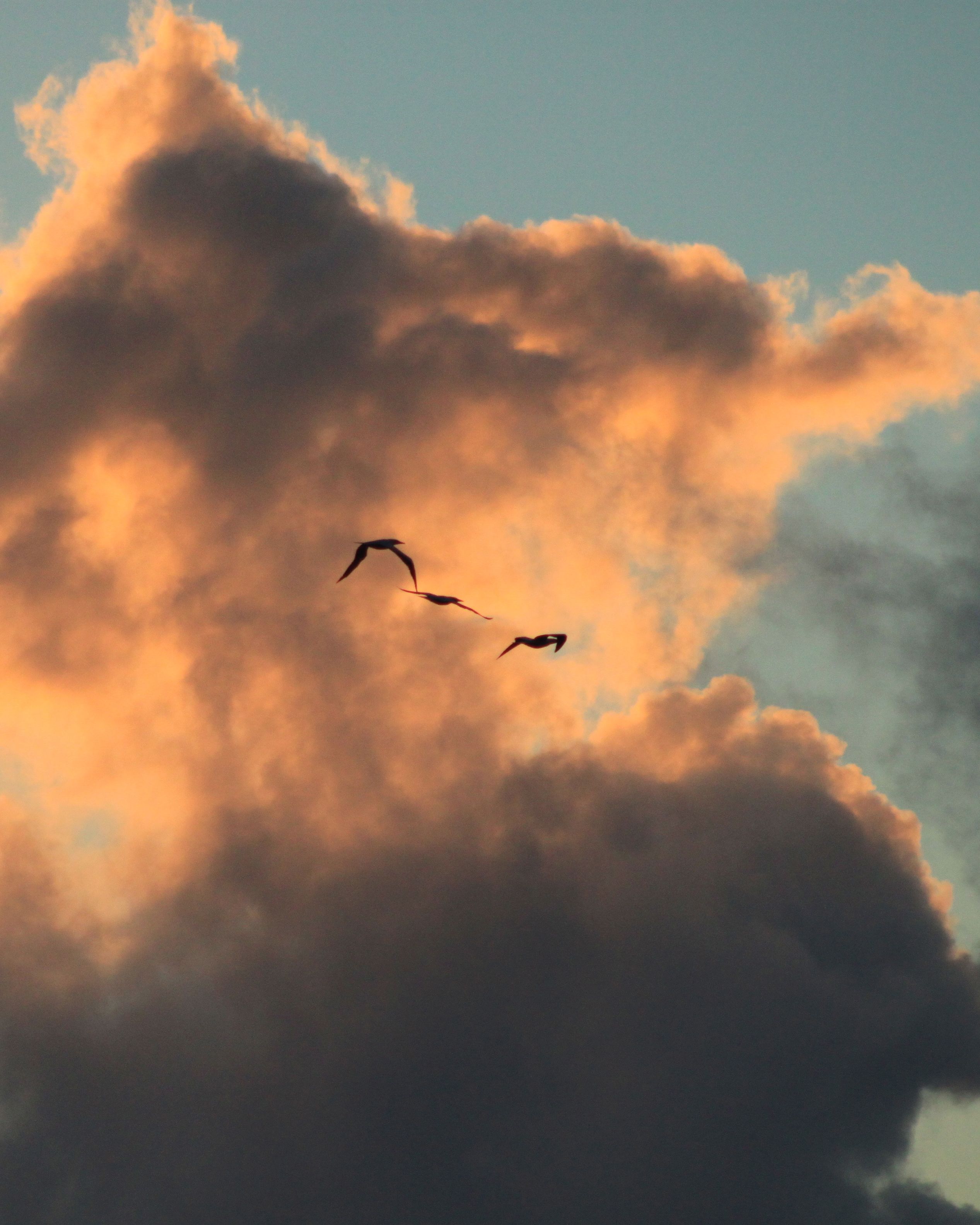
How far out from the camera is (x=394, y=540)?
32969mm

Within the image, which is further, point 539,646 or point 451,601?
point 539,646

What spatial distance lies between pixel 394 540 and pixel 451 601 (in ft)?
28.0

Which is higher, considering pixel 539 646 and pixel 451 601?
pixel 539 646

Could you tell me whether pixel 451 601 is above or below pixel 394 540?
below

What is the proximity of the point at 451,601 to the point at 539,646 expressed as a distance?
27.6ft

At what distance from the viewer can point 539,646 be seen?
32844mm

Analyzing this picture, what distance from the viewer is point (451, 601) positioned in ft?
85.1

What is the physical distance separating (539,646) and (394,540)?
955 cm

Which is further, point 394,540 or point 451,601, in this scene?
point 394,540
